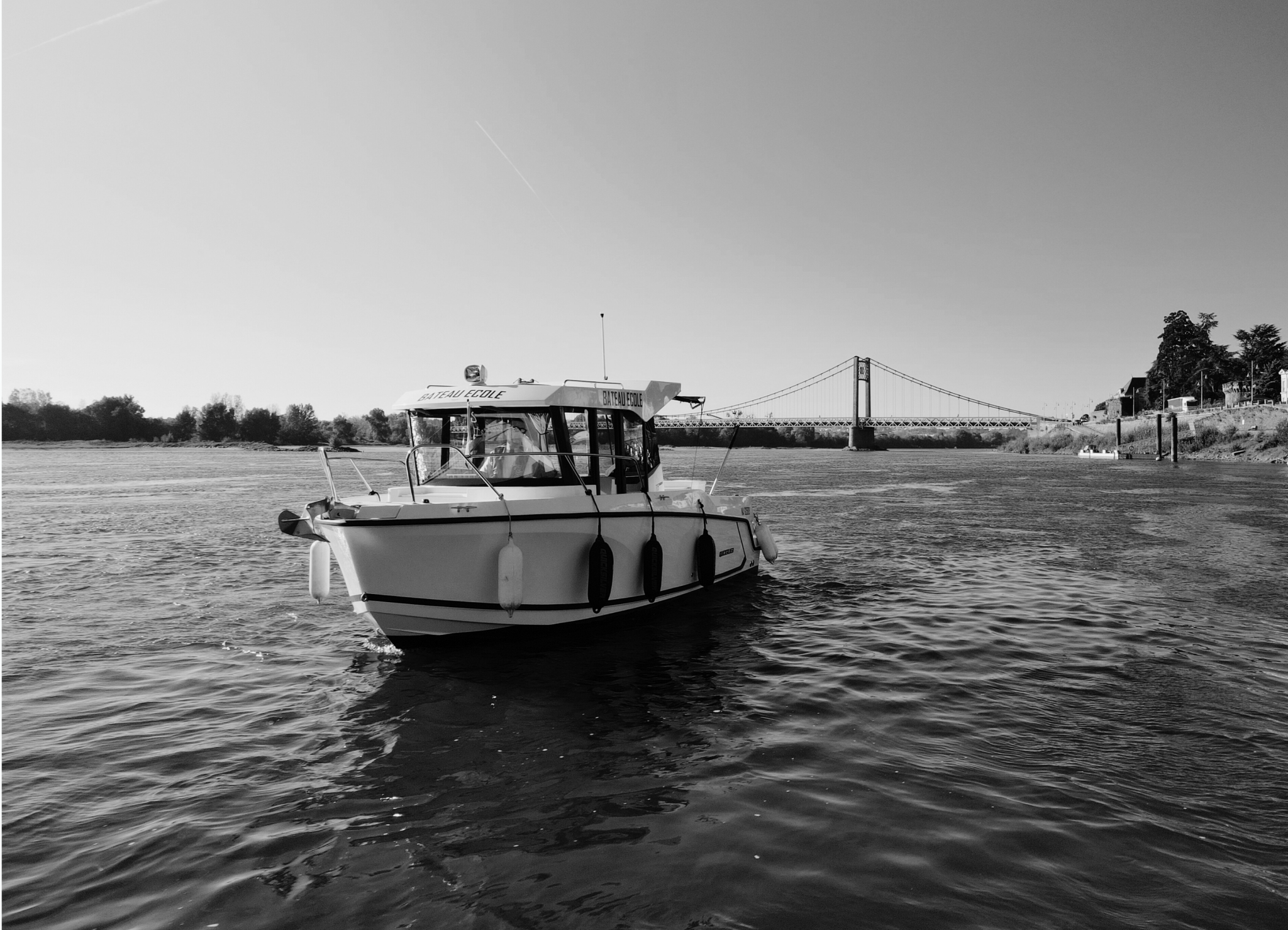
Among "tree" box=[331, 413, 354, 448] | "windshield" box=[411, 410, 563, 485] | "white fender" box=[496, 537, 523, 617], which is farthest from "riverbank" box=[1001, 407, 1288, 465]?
"tree" box=[331, 413, 354, 448]

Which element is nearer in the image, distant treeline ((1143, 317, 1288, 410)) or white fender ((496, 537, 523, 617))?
white fender ((496, 537, 523, 617))

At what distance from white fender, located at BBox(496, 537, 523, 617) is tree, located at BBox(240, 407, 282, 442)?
12201cm

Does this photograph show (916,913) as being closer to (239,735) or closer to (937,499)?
(239,735)

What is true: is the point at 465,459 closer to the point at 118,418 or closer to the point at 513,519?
the point at 513,519

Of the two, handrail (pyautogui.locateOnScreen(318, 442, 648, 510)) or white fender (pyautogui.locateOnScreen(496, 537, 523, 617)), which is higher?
handrail (pyautogui.locateOnScreen(318, 442, 648, 510))

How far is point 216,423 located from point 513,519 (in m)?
125

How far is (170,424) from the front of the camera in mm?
117500

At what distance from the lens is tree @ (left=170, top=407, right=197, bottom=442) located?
116 meters

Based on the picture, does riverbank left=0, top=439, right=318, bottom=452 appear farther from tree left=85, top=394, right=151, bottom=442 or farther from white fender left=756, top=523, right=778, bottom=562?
white fender left=756, top=523, right=778, bottom=562

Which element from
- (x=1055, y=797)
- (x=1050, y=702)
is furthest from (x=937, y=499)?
(x=1055, y=797)

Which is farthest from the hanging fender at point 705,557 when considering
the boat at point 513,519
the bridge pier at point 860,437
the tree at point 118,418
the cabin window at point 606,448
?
the tree at point 118,418

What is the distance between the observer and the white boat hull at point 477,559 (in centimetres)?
804

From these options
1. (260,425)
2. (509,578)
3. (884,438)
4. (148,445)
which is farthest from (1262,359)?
(148,445)

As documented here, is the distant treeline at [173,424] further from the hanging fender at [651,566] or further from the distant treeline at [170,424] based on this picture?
the hanging fender at [651,566]
